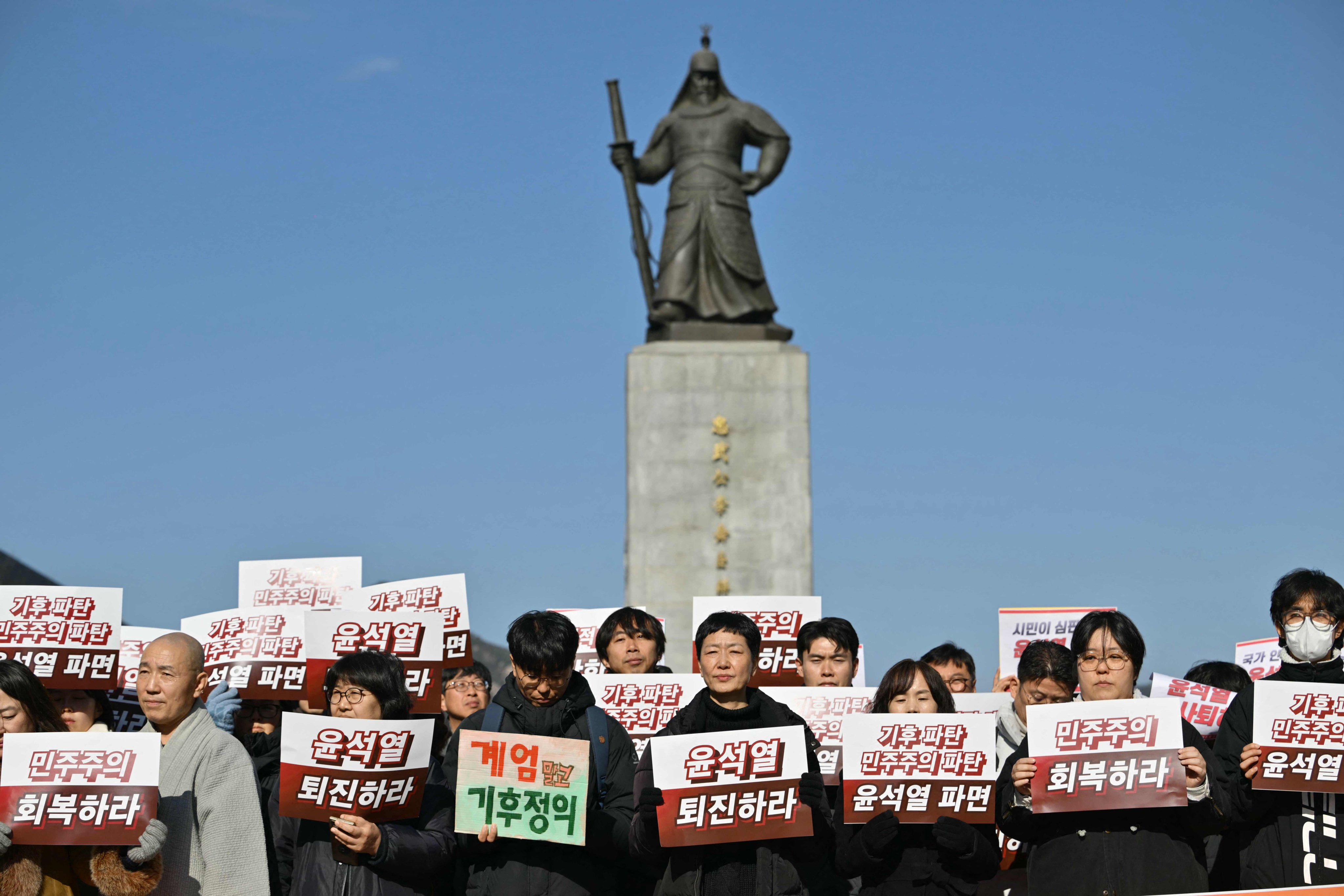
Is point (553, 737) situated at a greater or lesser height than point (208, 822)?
greater

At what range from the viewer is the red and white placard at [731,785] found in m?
5.17

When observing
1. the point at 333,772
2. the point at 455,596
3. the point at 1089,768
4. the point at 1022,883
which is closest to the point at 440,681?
the point at 455,596

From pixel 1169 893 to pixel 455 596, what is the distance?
3993mm

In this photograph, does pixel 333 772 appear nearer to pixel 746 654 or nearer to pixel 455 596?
pixel 746 654

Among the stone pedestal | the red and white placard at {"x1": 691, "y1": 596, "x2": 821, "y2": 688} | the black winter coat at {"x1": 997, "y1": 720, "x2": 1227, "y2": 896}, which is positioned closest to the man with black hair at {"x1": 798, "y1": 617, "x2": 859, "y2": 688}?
the red and white placard at {"x1": 691, "y1": 596, "x2": 821, "y2": 688}

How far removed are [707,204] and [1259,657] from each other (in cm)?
1075

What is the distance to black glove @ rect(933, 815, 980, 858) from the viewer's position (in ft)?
17.4

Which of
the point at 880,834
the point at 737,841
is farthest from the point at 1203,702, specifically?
the point at 737,841

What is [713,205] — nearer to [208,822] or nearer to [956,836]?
[956,836]

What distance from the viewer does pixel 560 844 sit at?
550 centimetres

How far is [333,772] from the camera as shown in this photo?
17.0 ft

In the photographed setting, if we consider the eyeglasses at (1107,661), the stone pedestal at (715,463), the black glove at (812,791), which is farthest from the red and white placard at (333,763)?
the stone pedestal at (715,463)

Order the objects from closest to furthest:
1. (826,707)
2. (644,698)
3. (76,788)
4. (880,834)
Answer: (76,788)
(880,834)
(826,707)
(644,698)

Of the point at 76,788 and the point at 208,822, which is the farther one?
the point at 208,822
